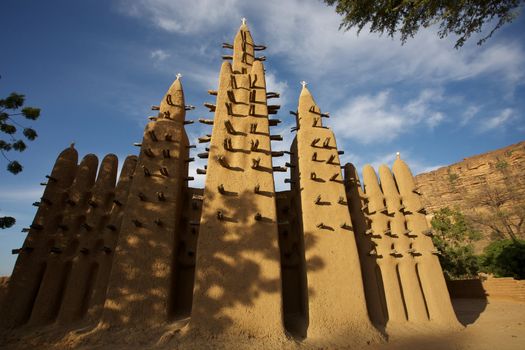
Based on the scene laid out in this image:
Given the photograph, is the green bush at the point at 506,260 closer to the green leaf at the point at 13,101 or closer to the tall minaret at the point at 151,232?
the tall minaret at the point at 151,232

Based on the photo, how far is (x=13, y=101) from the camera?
34.2ft

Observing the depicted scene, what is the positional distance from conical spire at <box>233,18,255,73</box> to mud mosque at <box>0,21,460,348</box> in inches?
3.5

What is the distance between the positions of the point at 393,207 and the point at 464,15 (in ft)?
21.4

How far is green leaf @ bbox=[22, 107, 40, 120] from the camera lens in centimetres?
1052

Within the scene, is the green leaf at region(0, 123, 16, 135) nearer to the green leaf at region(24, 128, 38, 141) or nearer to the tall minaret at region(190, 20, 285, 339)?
the green leaf at region(24, 128, 38, 141)

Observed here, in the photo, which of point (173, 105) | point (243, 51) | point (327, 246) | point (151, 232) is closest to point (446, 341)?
point (327, 246)

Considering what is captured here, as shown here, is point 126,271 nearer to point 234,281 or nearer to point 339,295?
point 234,281

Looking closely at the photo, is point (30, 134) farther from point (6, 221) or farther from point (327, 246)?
point (327, 246)

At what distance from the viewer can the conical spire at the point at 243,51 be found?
11852 mm

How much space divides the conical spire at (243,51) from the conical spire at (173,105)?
2356 millimetres

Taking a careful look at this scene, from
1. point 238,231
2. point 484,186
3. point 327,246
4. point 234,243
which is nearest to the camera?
point 234,243

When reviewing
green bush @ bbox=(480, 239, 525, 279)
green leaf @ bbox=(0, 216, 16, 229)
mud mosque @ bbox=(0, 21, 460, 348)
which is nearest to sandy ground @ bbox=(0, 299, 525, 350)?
mud mosque @ bbox=(0, 21, 460, 348)

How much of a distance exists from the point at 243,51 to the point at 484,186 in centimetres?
4798

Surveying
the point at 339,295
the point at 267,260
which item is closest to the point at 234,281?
the point at 267,260
